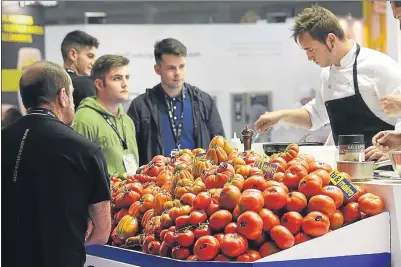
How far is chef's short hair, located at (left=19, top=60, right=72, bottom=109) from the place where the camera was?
2801mm

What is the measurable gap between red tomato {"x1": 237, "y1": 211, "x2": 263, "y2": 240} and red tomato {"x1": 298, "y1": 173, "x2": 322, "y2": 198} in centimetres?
25

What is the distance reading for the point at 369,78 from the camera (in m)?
4.30

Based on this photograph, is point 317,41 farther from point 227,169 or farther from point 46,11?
point 46,11

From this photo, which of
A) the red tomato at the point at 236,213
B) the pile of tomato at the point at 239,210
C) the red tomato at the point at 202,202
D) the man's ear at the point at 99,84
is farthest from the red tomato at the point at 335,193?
the man's ear at the point at 99,84

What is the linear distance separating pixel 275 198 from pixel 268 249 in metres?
0.19

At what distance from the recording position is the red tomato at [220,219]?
8.76ft

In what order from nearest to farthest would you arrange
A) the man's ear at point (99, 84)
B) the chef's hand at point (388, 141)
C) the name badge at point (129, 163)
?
the chef's hand at point (388, 141) → the name badge at point (129, 163) → the man's ear at point (99, 84)

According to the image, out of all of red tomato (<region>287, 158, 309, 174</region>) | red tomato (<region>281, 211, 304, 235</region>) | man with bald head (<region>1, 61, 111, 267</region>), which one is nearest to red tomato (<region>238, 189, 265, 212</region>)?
red tomato (<region>281, 211, 304, 235</region>)

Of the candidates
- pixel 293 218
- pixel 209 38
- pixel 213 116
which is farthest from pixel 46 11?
pixel 293 218

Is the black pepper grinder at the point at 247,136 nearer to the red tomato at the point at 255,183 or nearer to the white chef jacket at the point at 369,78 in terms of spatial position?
the red tomato at the point at 255,183

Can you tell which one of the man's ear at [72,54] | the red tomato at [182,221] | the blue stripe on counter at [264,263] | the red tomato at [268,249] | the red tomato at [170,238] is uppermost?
the man's ear at [72,54]

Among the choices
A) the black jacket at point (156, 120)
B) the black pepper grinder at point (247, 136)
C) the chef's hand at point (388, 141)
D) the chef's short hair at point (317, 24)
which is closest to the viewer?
the chef's hand at point (388, 141)

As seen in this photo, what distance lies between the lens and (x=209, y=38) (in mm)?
6539

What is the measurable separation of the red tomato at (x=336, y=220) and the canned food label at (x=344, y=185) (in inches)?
3.9
